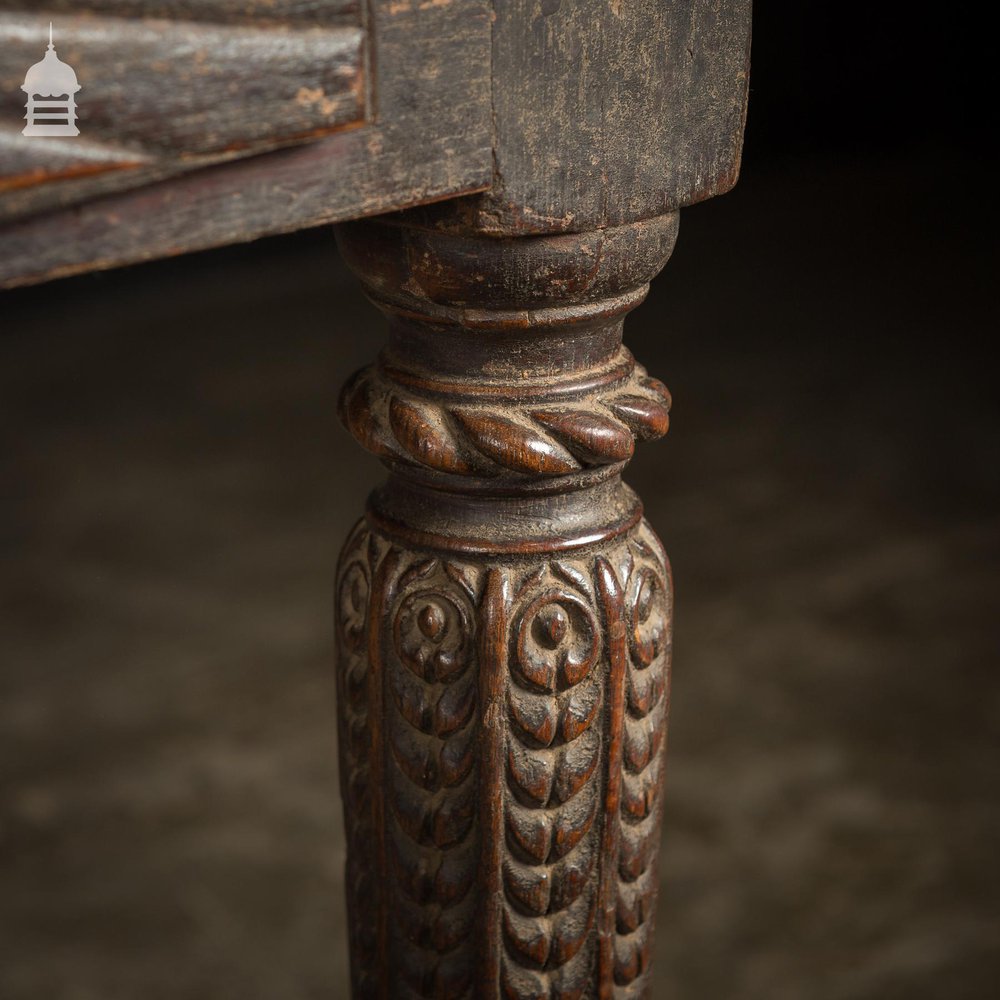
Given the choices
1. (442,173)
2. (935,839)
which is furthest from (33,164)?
(935,839)

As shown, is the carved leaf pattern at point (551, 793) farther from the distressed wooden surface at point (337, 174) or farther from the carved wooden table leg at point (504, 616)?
the distressed wooden surface at point (337, 174)

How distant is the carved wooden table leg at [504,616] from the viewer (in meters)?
0.66

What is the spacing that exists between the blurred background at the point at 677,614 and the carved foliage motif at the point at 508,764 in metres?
0.75

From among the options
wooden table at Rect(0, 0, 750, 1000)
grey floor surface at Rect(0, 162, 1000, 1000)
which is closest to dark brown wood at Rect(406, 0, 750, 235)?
wooden table at Rect(0, 0, 750, 1000)

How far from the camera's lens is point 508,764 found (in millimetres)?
709

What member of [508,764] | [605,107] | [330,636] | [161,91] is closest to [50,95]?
[161,91]

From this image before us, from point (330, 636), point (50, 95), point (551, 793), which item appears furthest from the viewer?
point (330, 636)

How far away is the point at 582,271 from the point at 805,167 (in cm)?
341

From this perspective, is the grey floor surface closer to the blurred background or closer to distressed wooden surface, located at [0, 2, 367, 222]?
the blurred background

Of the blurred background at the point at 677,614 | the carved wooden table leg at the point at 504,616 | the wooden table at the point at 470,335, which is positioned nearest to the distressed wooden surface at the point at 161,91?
the wooden table at the point at 470,335

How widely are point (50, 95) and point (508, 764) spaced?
1.21 ft

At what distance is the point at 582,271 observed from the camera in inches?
25.3

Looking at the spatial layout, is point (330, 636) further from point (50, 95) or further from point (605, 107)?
point (50, 95)

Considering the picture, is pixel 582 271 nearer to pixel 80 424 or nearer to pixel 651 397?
pixel 651 397
